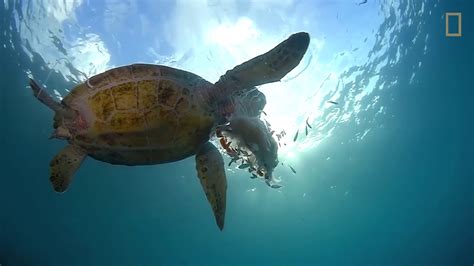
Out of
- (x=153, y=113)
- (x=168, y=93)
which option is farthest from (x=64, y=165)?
(x=168, y=93)

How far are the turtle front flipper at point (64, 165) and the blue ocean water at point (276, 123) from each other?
338 inches

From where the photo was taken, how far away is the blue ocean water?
1285 centimetres

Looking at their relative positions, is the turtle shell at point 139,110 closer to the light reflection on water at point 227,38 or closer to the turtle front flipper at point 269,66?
the turtle front flipper at point 269,66

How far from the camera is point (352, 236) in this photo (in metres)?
46.4

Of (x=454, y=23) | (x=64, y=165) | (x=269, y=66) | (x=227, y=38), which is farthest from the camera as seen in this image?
(x=454, y=23)

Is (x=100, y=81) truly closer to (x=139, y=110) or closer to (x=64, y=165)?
(x=139, y=110)

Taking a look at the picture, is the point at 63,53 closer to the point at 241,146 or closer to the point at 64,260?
the point at 241,146

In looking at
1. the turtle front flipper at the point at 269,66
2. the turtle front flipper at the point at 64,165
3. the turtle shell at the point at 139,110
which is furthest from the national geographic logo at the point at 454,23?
the turtle front flipper at the point at 64,165

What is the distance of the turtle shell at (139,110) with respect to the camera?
13.6ft

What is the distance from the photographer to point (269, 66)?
181 inches

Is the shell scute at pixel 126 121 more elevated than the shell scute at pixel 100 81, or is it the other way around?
the shell scute at pixel 100 81

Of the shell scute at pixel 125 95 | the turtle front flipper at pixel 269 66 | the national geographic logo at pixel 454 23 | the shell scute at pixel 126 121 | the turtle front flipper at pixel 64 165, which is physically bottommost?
the turtle front flipper at pixel 64 165

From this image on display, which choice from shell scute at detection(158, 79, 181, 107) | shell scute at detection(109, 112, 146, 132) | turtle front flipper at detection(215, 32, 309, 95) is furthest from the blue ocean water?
shell scute at detection(109, 112, 146, 132)

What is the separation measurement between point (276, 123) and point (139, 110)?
46.3 ft
